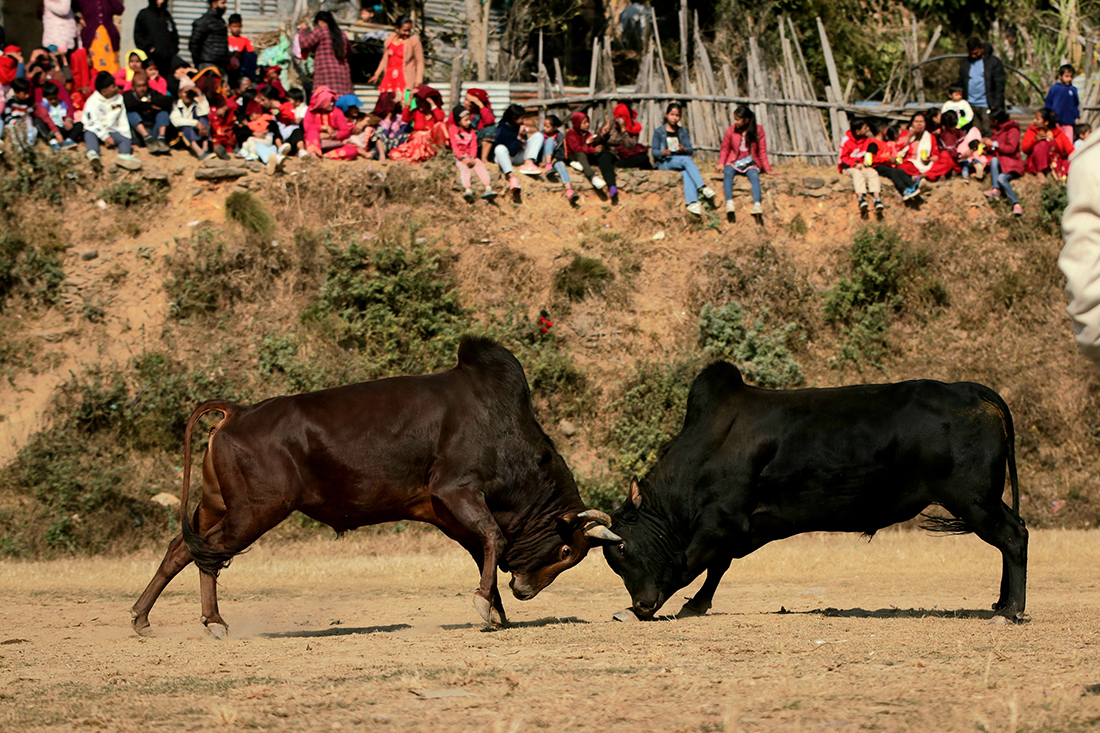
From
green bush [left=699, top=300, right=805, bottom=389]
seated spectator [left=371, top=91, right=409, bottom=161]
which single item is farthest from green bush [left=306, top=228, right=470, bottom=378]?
green bush [left=699, top=300, right=805, bottom=389]

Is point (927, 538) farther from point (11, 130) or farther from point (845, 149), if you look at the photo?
point (11, 130)

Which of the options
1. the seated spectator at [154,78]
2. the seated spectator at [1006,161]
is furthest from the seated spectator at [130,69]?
the seated spectator at [1006,161]

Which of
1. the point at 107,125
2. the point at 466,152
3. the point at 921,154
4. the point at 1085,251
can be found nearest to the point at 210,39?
the point at 107,125

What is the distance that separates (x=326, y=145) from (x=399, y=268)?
8.44 feet

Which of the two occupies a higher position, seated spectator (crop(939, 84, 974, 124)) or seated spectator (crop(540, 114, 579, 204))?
seated spectator (crop(939, 84, 974, 124))

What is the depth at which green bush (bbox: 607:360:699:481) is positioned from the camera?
15.4 m

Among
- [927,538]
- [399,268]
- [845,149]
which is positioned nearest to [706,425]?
[927,538]

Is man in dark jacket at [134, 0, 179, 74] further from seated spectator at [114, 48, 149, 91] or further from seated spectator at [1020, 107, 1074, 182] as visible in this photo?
seated spectator at [1020, 107, 1074, 182]

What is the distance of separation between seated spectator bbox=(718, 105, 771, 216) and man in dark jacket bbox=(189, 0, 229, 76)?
26.1 ft

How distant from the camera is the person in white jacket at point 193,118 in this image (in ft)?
55.2

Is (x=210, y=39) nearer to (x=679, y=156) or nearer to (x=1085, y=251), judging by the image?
(x=679, y=156)

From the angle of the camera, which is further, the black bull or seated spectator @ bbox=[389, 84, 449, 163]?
seated spectator @ bbox=[389, 84, 449, 163]

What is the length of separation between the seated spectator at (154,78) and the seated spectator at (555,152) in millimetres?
5784

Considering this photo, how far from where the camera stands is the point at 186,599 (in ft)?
34.6
